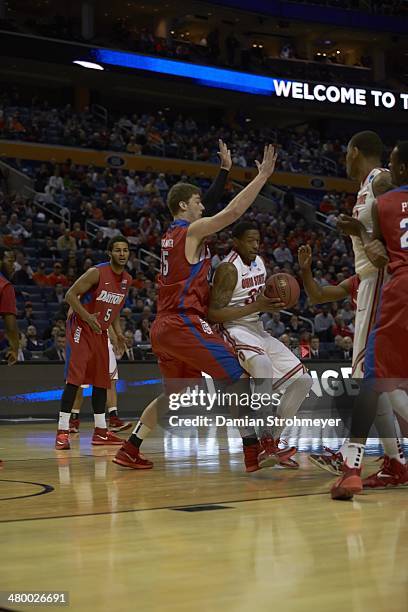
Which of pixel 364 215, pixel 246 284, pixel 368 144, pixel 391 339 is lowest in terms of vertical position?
pixel 391 339

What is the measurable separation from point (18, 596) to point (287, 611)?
2.78 ft

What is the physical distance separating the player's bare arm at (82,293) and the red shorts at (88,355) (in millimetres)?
271

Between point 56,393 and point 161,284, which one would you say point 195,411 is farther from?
point 161,284

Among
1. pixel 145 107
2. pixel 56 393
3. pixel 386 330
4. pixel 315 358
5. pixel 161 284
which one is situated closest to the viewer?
pixel 386 330

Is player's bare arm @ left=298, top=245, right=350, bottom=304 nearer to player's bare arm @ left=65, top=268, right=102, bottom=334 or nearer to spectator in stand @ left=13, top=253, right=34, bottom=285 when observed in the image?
player's bare arm @ left=65, top=268, right=102, bottom=334

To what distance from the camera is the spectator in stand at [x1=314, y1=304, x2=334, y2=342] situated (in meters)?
19.6

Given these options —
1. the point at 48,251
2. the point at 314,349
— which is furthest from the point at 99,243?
the point at 314,349

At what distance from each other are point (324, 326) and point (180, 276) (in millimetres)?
13309

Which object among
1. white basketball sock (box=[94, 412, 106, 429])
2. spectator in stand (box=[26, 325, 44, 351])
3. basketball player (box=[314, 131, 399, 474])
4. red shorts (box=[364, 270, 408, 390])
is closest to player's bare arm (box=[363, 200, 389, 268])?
red shorts (box=[364, 270, 408, 390])

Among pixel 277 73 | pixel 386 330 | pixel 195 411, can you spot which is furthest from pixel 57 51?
pixel 386 330

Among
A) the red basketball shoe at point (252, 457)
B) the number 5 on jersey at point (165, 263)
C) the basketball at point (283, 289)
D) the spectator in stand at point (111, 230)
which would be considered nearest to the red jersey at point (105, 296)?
the number 5 on jersey at point (165, 263)

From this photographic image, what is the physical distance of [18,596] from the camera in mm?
3092

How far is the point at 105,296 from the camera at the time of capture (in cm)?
956

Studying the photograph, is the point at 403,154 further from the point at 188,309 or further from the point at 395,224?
the point at 188,309
